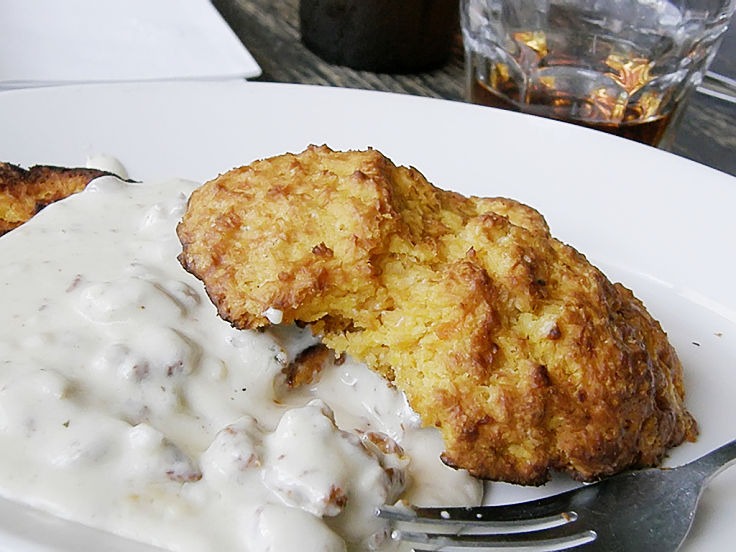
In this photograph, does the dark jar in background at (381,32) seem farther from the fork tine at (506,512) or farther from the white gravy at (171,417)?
the fork tine at (506,512)

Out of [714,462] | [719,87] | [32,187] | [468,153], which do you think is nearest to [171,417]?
[32,187]

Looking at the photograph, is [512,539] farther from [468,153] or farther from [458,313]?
[468,153]

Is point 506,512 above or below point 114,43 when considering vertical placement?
above

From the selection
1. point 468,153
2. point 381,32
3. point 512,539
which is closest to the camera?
point 512,539

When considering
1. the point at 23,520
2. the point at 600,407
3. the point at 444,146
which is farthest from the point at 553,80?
the point at 23,520

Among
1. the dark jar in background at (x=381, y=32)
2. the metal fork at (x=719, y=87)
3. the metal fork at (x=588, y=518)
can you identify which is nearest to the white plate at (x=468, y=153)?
the metal fork at (x=588, y=518)

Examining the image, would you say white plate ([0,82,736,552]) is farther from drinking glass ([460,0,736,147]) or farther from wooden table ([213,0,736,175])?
wooden table ([213,0,736,175])
